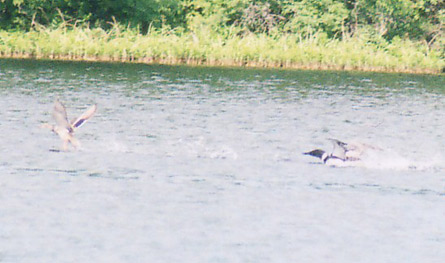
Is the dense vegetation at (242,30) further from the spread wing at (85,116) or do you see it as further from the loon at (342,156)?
the spread wing at (85,116)

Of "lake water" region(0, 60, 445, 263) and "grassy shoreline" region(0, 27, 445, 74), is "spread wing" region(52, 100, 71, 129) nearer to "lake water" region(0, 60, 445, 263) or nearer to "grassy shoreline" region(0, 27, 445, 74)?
"lake water" region(0, 60, 445, 263)

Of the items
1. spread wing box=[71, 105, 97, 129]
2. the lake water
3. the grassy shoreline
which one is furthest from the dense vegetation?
spread wing box=[71, 105, 97, 129]

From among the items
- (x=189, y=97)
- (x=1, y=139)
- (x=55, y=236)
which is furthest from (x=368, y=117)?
(x=55, y=236)

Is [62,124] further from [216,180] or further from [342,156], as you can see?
[342,156]

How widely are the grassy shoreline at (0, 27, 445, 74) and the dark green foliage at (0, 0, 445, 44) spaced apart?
2999mm

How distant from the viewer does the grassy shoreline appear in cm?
4103

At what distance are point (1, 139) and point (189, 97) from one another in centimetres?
1003

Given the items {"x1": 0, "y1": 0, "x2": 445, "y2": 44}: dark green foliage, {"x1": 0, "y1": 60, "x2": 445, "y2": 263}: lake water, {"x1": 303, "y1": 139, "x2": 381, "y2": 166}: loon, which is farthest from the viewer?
{"x1": 0, "y1": 0, "x2": 445, "y2": 44}: dark green foliage

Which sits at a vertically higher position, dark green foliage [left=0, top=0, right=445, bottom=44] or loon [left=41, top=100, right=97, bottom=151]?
dark green foliage [left=0, top=0, right=445, bottom=44]

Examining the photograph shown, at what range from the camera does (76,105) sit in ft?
87.4

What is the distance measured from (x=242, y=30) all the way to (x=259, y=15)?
A: 1210 millimetres

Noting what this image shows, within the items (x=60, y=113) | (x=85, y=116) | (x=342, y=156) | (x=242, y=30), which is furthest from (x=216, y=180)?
(x=242, y=30)

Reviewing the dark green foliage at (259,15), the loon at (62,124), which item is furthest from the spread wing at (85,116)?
the dark green foliage at (259,15)

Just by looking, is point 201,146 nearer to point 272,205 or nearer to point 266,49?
point 272,205
